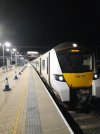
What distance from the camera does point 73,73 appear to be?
31.4 feet

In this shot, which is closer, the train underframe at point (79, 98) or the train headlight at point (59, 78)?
the train underframe at point (79, 98)

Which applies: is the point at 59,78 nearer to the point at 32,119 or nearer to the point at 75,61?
the point at 75,61

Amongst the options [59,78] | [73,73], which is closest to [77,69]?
[73,73]

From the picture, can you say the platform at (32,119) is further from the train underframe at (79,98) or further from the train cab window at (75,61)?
the train cab window at (75,61)

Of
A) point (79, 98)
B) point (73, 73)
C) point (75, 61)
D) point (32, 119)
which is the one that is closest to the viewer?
point (32, 119)

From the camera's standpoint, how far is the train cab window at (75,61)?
32.0 ft

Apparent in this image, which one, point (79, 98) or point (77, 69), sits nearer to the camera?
point (79, 98)

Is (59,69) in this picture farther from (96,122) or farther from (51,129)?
(51,129)

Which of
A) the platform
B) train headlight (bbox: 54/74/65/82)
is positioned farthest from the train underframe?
the platform

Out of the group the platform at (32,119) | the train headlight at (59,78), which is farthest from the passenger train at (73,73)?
the platform at (32,119)

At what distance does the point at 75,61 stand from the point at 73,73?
73 cm

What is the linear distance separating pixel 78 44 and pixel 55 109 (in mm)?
3408

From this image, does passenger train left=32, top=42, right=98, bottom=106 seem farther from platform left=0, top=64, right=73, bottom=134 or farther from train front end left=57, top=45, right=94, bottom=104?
platform left=0, top=64, right=73, bottom=134

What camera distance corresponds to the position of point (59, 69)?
974 centimetres
